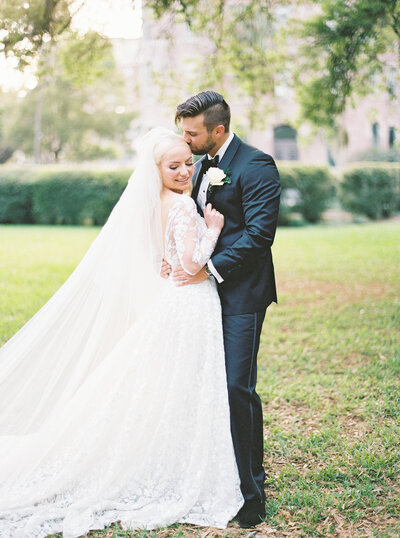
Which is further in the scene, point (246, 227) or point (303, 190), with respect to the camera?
point (303, 190)

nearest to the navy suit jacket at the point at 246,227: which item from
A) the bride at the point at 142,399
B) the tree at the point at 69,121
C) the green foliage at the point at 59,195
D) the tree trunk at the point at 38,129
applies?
the bride at the point at 142,399

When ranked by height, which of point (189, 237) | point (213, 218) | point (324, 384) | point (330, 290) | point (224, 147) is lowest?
point (324, 384)

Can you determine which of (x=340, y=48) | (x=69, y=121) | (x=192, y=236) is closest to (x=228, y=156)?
(x=192, y=236)

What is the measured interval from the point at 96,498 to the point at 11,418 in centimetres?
83

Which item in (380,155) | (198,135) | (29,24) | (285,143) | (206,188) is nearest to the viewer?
(198,135)

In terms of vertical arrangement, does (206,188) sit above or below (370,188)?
below

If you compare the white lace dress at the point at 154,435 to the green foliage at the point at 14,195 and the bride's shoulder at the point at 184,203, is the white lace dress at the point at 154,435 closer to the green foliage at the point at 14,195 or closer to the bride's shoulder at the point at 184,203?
the bride's shoulder at the point at 184,203

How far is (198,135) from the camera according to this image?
3326 mm

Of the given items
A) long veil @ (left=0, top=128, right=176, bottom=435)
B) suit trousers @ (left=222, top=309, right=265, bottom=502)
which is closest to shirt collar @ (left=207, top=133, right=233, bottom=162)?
long veil @ (left=0, top=128, right=176, bottom=435)

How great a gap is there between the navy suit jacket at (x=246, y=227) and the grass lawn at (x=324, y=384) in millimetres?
1299

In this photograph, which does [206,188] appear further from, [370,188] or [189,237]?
[370,188]

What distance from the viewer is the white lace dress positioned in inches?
129

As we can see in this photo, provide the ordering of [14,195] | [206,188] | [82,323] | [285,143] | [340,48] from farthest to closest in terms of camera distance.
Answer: [285,143] → [14,195] → [340,48] → [82,323] → [206,188]

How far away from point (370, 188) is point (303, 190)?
9.77ft
